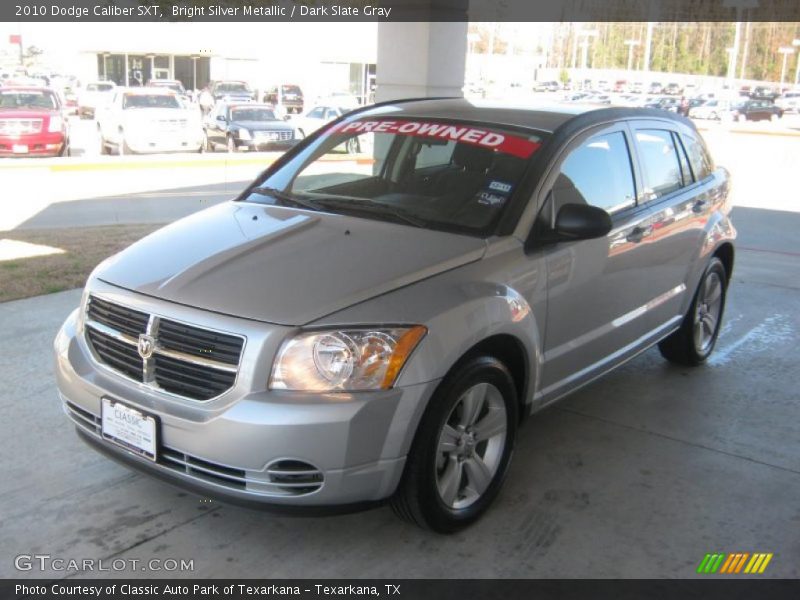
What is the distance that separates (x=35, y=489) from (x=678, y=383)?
12.7 feet

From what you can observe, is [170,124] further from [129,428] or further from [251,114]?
[129,428]

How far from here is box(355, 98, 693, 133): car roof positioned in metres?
4.30

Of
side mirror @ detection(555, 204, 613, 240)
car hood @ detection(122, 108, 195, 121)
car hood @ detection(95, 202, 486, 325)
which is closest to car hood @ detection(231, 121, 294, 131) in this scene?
car hood @ detection(122, 108, 195, 121)

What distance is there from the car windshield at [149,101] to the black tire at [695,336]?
1839 cm

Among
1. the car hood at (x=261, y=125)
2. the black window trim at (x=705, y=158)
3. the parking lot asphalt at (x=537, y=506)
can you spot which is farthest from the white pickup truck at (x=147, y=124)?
the black window trim at (x=705, y=158)

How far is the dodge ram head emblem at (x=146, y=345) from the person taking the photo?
3.18 meters

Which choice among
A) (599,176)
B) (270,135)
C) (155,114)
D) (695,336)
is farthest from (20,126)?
(599,176)

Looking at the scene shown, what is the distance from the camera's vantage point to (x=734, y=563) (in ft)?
11.0

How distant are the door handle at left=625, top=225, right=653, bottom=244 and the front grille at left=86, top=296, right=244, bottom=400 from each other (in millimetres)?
2389

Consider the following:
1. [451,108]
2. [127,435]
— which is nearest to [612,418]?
[451,108]

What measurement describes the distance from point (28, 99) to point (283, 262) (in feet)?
63.6

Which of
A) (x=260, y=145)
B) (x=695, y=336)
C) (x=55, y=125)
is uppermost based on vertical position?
(x=55, y=125)

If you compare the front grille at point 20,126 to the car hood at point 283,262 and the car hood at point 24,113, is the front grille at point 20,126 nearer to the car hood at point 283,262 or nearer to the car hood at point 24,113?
the car hood at point 24,113

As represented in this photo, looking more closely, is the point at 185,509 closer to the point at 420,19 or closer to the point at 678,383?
the point at 678,383
